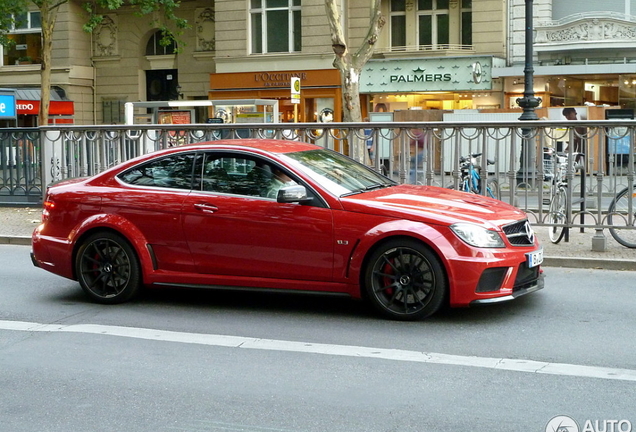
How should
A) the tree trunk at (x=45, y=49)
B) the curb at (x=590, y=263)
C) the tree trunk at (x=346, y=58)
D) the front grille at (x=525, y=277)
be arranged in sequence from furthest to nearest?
the tree trunk at (x=45, y=49) → the tree trunk at (x=346, y=58) → the curb at (x=590, y=263) → the front grille at (x=525, y=277)

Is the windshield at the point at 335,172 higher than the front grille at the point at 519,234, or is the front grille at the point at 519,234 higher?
the windshield at the point at 335,172

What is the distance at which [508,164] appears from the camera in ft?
38.4

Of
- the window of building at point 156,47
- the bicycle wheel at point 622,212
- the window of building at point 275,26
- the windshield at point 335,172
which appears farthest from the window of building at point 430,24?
the windshield at point 335,172

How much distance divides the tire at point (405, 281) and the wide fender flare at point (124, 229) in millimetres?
2063

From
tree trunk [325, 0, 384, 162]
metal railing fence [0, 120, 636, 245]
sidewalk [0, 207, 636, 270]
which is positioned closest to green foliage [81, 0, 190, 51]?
tree trunk [325, 0, 384, 162]

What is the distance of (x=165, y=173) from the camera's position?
27.8ft

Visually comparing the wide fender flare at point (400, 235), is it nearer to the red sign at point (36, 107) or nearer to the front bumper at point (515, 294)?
the front bumper at point (515, 294)

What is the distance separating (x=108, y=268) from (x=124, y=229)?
17.4 inches

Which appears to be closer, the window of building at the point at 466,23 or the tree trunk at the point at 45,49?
the tree trunk at the point at 45,49

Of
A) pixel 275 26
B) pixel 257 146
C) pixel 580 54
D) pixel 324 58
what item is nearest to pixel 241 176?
pixel 257 146

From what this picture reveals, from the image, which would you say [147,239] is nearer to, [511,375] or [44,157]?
[511,375]

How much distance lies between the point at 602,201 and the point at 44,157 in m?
9.06

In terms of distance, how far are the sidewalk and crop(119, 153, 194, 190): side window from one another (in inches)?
174

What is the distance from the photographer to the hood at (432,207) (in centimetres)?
741
